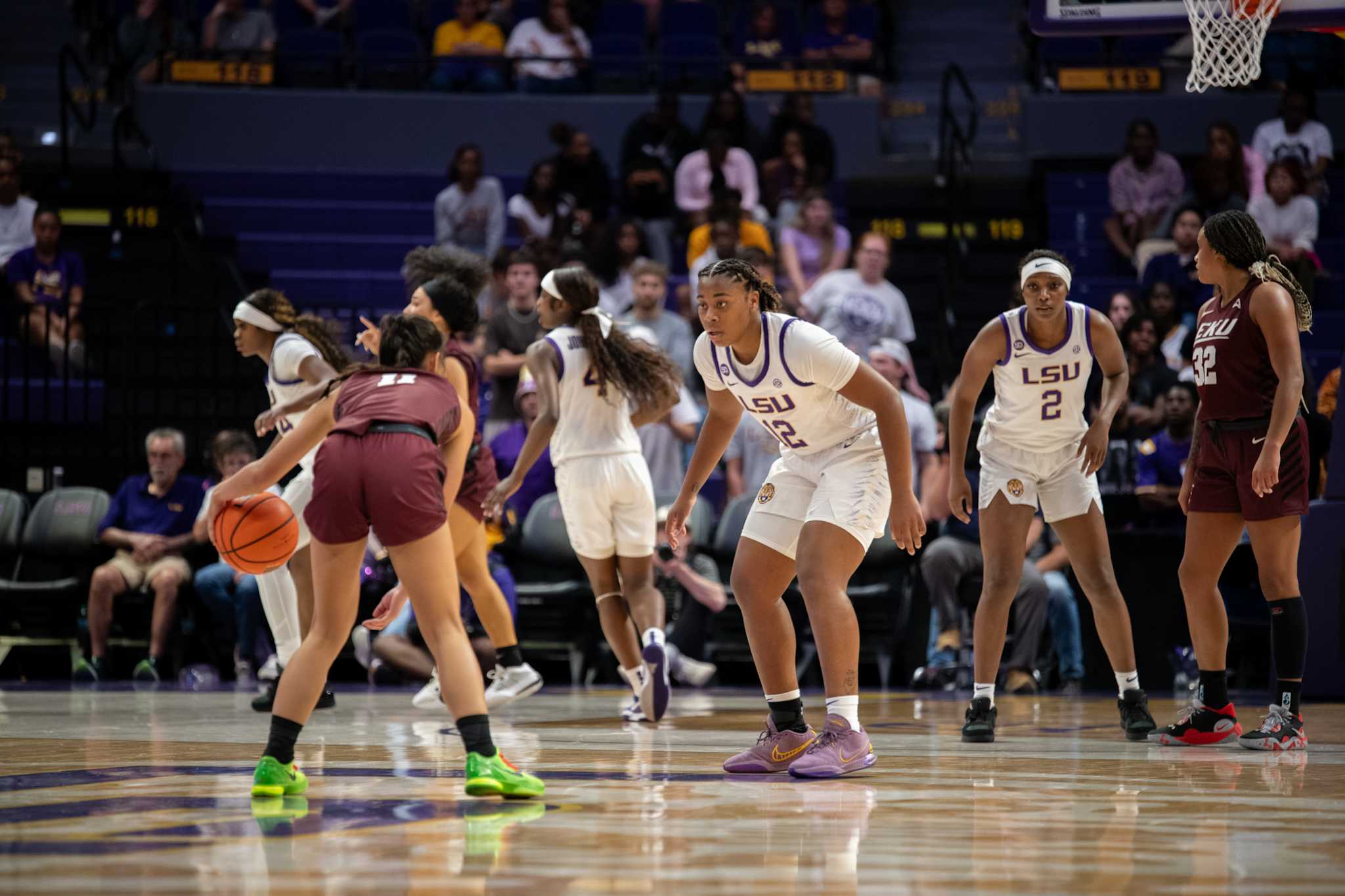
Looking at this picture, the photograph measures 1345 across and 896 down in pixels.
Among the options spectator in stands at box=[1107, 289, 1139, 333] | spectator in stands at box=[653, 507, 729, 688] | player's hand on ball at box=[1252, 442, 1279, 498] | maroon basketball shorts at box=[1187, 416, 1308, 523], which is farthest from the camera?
spectator in stands at box=[1107, 289, 1139, 333]

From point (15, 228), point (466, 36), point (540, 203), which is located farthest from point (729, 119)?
point (15, 228)

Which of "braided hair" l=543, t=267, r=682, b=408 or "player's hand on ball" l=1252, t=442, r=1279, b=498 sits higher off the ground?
"braided hair" l=543, t=267, r=682, b=408

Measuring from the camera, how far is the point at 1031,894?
10.8ft

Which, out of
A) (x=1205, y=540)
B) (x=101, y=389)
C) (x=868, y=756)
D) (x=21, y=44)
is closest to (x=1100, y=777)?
(x=868, y=756)

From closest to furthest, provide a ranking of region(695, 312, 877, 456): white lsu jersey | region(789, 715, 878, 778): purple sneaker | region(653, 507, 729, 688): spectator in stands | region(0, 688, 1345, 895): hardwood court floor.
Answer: region(0, 688, 1345, 895): hardwood court floor < region(789, 715, 878, 778): purple sneaker < region(695, 312, 877, 456): white lsu jersey < region(653, 507, 729, 688): spectator in stands

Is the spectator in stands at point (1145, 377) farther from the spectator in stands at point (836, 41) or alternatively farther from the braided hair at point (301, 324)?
the spectator in stands at point (836, 41)

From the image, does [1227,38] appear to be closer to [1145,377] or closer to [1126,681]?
[1126,681]

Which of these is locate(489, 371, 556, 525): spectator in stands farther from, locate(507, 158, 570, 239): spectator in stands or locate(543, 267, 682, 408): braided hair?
locate(507, 158, 570, 239): spectator in stands

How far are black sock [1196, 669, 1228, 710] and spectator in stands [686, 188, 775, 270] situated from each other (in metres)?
6.32

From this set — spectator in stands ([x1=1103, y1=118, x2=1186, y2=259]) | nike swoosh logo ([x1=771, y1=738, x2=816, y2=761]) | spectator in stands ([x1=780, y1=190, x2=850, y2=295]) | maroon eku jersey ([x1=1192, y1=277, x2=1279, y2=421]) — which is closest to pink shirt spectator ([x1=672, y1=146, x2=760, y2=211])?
spectator in stands ([x1=780, y1=190, x2=850, y2=295])

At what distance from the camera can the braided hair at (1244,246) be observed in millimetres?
Answer: 6180

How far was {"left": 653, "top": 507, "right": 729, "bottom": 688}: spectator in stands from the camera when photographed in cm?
962

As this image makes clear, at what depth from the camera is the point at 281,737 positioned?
15.1 feet

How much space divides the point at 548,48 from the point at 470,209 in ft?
9.45
